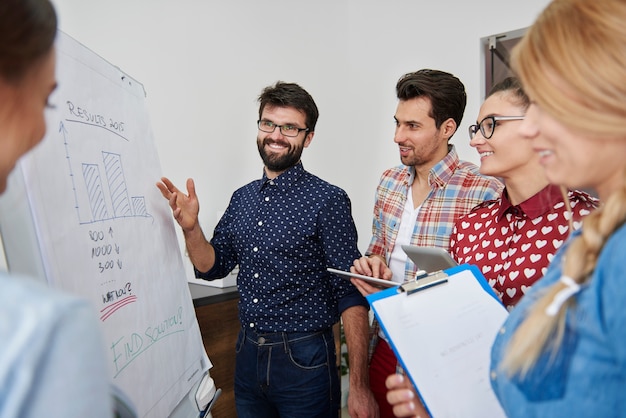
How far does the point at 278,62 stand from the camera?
271cm

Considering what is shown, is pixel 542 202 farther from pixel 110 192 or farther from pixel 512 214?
pixel 110 192

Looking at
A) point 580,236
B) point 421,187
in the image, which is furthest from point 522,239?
point 421,187

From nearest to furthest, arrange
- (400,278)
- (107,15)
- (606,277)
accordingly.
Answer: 1. (606,277)
2. (400,278)
3. (107,15)

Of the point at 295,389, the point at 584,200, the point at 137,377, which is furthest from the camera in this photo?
the point at 295,389

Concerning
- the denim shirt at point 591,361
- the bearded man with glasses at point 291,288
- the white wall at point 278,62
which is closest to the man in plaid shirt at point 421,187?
the bearded man with glasses at point 291,288

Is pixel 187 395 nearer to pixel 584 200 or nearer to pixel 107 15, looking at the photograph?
pixel 584 200

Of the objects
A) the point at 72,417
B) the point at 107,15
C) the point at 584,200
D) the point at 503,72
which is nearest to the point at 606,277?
the point at 72,417

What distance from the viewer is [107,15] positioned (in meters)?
1.94

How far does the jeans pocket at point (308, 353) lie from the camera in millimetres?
1509

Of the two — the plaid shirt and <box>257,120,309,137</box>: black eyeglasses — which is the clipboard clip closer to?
the plaid shirt

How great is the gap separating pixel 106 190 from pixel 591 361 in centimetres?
88

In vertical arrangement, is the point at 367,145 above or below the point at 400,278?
above

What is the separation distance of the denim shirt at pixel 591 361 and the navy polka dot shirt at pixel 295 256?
100 cm

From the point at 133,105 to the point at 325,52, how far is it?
6.73 ft
